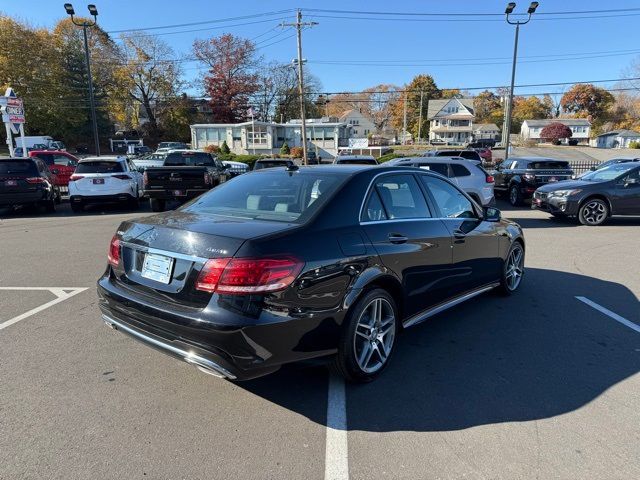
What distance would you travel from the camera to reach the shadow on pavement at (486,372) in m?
3.05

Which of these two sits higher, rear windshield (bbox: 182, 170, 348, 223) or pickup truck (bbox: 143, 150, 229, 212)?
rear windshield (bbox: 182, 170, 348, 223)

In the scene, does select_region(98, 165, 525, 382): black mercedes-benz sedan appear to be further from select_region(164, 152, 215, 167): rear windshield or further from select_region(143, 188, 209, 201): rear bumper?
select_region(164, 152, 215, 167): rear windshield

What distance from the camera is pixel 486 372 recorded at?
11.8 ft

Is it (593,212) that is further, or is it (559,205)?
(559,205)

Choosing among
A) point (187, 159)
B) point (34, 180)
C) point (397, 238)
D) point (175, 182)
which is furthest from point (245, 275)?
point (187, 159)

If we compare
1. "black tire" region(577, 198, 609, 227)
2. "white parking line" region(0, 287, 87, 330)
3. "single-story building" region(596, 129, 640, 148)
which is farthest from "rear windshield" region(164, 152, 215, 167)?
"single-story building" region(596, 129, 640, 148)

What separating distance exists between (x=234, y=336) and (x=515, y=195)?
14.9 meters

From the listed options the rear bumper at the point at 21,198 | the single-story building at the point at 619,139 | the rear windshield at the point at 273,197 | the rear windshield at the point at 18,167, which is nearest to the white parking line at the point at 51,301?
the rear windshield at the point at 273,197

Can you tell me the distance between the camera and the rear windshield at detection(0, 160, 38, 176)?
489 inches

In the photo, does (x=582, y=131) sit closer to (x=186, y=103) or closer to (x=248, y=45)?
(x=248, y=45)

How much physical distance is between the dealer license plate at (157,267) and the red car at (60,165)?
59.6 feet

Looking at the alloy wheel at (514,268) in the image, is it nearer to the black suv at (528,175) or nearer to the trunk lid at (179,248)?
the trunk lid at (179,248)

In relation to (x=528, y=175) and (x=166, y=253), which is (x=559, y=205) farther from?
(x=166, y=253)

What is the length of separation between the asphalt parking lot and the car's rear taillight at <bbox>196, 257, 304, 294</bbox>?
655mm
